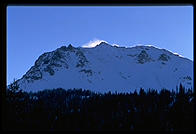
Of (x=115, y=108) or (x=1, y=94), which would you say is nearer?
(x=1, y=94)

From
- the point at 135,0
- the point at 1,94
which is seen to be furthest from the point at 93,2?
the point at 1,94

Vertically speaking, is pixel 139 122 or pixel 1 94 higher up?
pixel 1 94

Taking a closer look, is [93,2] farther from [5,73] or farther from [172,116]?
[172,116]

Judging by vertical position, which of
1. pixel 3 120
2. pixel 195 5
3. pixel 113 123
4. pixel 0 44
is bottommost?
pixel 113 123

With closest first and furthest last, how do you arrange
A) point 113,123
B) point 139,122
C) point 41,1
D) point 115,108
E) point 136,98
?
point 41,1 → point 139,122 → point 113,123 → point 115,108 → point 136,98

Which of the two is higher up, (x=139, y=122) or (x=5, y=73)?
(x=5, y=73)

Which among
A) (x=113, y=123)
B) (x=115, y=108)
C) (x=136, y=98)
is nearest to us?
(x=113, y=123)

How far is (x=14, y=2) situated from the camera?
3.21m

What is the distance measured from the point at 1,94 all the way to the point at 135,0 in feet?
5.19

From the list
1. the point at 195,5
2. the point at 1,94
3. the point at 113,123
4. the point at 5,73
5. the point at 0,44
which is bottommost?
the point at 113,123

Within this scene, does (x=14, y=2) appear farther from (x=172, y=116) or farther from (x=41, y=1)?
(x=172, y=116)

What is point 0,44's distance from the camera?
A: 3.23 meters

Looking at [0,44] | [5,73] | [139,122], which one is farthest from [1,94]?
[139,122]

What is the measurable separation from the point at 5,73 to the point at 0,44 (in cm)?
29
